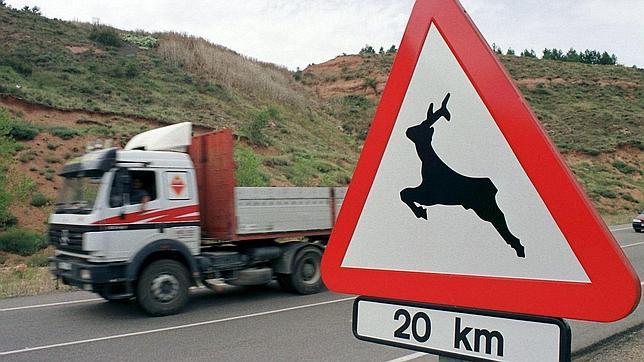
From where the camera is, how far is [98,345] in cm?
754

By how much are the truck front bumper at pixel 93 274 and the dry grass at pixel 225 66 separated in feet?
138

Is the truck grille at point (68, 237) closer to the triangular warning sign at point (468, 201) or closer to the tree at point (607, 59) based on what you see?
the triangular warning sign at point (468, 201)

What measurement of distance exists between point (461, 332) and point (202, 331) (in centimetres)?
730

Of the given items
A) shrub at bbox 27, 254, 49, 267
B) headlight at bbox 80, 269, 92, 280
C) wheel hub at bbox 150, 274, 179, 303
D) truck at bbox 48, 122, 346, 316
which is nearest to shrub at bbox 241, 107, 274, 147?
shrub at bbox 27, 254, 49, 267

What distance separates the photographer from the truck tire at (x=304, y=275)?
11.5 metres

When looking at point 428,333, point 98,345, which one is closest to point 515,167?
point 428,333

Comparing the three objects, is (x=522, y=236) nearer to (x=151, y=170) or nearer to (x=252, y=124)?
(x=151, y=170)

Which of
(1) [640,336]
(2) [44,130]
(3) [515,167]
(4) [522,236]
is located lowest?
(1) [640,336]

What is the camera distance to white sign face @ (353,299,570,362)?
4.48 feet

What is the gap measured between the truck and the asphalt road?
511 mm

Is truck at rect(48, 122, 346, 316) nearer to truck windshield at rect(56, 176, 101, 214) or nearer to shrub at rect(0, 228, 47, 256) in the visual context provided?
truck windshield at rect(56, 176, 101, 214)

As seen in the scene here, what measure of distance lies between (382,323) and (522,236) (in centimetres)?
53

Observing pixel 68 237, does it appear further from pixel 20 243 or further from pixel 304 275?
pixel 20 243

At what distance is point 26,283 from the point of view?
41.0ft
